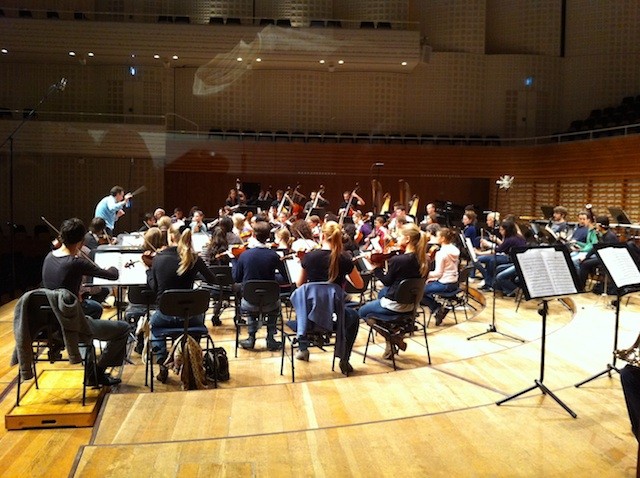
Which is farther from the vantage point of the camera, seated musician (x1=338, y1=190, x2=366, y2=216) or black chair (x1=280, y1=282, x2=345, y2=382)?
seated musician (x1=338, y1=190, x2=366, y2=216)

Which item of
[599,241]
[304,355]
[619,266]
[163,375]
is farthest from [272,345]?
[599,241]

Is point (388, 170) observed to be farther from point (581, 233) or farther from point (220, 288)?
point (220, 288)

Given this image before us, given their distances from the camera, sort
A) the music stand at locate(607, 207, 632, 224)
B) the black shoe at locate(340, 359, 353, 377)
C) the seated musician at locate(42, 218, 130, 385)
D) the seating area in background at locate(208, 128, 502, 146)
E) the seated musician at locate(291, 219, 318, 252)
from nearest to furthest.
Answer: the seated musician at locate(42, 218, 130, 385), the black shoe at locate(340, 359, 353, 377), the seated musician at locate(291, 219, 318, 252), the music stand at locate(607, 207, 632, 224), the seating area in background at locate(208, 128, 502, 146)

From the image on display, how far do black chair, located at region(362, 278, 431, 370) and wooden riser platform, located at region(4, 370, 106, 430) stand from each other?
2.79 meters

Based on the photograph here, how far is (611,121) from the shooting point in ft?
59.7

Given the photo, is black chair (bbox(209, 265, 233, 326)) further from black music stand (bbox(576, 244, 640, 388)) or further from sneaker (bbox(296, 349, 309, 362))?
black music stand (bbox(576, 244, 640, 388))

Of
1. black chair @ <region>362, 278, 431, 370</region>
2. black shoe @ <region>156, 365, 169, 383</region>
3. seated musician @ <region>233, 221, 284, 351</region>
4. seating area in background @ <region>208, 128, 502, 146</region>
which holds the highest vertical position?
seating area in background @ <region>208, 128, 502, 146</region>

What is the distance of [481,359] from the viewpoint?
22.1 feet

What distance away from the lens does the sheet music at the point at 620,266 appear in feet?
18.1

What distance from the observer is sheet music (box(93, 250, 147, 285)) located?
20.7 feet

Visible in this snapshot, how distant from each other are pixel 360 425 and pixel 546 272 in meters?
1.86

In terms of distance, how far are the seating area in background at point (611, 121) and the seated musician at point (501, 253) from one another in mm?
7998

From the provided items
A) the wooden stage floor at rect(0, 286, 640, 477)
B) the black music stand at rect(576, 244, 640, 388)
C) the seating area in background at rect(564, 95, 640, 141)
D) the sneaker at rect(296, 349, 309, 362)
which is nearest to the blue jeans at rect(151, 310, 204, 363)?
the wooden stage floor at rect(0, 286, 640, 477)

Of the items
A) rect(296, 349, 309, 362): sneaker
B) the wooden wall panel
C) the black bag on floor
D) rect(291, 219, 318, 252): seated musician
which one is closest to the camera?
the black bag on floor
